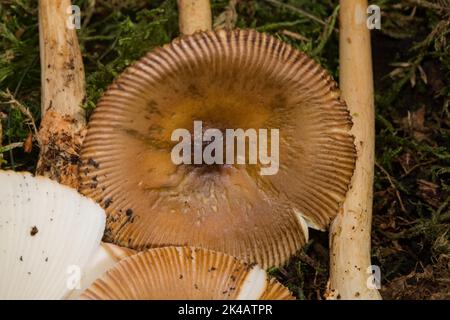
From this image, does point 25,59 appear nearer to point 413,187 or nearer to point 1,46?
point 1,46

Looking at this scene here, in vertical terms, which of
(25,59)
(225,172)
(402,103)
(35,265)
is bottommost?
(35,265)

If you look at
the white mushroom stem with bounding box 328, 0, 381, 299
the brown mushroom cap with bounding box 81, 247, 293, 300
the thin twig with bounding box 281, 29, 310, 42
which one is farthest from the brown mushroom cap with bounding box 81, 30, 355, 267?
the thin twig with bounding box 281, 29, 310, 42

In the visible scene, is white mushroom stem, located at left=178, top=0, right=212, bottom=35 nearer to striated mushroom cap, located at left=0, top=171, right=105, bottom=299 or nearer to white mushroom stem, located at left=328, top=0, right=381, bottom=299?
white mushroom stem, located at left=328, top=0, right=381, bottom=299

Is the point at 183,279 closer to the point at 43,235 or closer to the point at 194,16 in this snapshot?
the point at 43,235

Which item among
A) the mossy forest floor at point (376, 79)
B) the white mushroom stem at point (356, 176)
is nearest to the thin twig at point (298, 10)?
the mossy forest floor at point (376, 79)

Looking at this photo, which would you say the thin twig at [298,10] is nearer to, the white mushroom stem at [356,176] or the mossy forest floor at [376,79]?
the mossy forest floor at [376,79]
